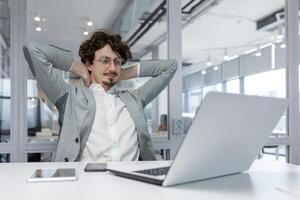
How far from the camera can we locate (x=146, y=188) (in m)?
0.74

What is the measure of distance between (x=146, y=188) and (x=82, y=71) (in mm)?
1231

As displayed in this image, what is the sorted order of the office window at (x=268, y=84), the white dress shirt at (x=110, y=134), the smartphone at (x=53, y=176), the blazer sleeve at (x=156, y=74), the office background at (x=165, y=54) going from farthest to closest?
the office window at (x=268, y=84) → the office background at (x=165, y=54) → the blazer sleeve at (x=156, y=74) → the white dress shirt at (x=110, y=134) → the smartphone at (x=53, y=176)

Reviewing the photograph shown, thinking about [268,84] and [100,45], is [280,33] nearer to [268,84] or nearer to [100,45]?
[268,84]

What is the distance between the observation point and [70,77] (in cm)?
211

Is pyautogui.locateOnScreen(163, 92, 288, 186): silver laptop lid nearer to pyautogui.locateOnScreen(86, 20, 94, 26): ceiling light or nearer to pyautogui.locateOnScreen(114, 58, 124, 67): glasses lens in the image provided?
pyautogui.locateOnScreen(114, 58, 124, 67): glasses lens

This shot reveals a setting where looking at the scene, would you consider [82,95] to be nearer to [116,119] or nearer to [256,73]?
[116,119]

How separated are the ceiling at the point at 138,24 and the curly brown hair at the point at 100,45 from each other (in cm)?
33

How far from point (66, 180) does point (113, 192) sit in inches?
7.2

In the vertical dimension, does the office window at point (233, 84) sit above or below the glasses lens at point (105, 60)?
below

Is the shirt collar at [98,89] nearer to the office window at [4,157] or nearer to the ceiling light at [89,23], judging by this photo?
the ceiling light at [89,23]

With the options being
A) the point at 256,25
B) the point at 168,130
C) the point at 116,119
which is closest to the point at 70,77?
the point at 116,119

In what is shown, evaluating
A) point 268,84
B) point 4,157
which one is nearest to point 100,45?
point 4,157

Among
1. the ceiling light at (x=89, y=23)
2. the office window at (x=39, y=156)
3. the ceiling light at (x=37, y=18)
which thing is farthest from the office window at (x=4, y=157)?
the ceiling light at (x=89, y=23)

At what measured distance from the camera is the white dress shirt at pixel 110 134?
159cm
